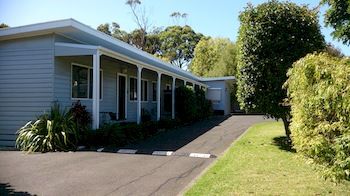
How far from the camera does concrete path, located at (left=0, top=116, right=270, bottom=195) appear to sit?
6922mm

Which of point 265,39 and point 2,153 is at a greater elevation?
point 265,39

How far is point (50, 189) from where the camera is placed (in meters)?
6.88

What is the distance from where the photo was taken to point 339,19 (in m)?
15.9

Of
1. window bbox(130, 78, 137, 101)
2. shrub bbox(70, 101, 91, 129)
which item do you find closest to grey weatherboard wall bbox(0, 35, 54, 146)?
shrub bbox(70, 101, 91, 129)

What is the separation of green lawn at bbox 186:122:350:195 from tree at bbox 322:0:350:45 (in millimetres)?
7434

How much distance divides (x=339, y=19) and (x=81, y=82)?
34.7 feet

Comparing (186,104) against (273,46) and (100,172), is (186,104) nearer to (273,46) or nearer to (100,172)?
(273,46)

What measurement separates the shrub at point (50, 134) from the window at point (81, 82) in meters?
2.27

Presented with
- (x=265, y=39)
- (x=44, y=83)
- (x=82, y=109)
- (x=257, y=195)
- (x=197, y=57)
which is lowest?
(x=257, y=195)

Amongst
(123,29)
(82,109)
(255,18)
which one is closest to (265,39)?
(255,18)

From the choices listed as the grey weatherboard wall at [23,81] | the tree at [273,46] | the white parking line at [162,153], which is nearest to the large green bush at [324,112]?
the white parking line at [162,153]

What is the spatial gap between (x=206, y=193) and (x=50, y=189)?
8.92ft

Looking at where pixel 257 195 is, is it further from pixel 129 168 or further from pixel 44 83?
pixel 44 83

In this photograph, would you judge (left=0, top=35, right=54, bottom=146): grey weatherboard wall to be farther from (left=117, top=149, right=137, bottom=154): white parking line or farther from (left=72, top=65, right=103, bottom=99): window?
(left=117, top=149, right=137, bottom=154): white parking line
